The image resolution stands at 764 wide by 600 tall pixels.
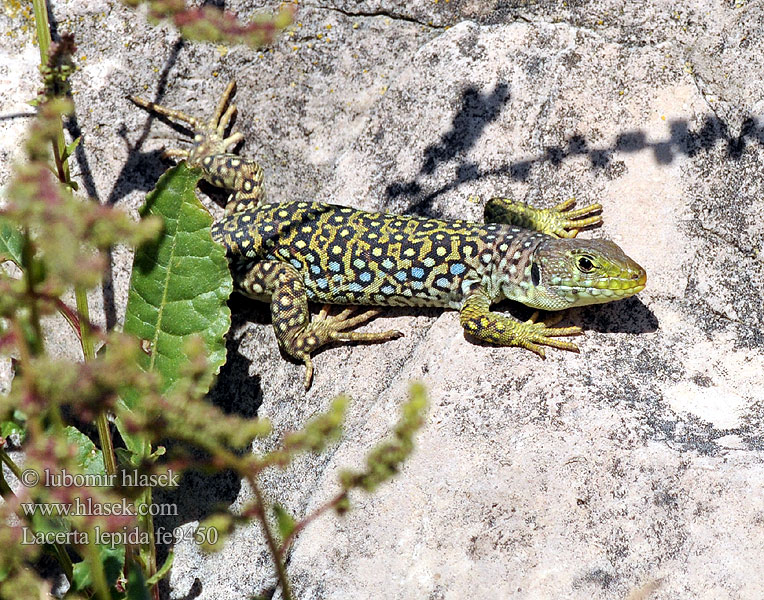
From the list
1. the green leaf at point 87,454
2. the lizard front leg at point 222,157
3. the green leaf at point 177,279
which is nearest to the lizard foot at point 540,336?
the green leaf at point 177,279

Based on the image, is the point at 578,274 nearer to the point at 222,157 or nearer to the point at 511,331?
the point at 511,331

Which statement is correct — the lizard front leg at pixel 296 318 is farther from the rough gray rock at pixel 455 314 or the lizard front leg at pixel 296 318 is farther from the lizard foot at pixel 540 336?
the lizard foot at pixel 540 336

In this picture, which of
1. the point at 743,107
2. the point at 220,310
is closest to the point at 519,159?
the point at 743,107

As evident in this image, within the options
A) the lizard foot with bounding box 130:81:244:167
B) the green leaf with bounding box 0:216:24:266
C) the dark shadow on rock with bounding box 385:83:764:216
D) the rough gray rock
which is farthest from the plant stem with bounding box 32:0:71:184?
the dark shadow on rock with bounding box 385:83:764:216

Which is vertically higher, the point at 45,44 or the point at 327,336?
the point at 45,44

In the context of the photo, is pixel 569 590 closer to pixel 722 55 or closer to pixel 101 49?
pixel 722 55

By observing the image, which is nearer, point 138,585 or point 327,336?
point 138,585

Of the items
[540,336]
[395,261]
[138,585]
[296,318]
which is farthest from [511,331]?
[138,585]

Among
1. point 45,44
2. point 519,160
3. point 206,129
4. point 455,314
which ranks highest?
point 45,44
